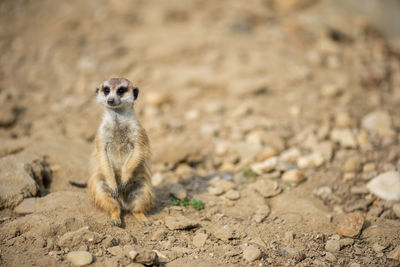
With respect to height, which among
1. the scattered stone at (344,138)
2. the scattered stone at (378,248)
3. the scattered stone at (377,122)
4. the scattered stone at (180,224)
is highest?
the scattered stone at (377,122)

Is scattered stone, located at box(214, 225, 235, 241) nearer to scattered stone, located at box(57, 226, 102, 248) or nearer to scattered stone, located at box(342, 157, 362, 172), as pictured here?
scattered stone, located at box(57, 226, 102, 248)

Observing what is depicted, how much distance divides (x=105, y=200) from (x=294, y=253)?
1.65m

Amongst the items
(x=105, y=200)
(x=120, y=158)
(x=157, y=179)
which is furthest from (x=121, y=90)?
(x=157, y=179)

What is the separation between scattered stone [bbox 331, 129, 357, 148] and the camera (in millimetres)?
4422

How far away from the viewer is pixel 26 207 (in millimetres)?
3090

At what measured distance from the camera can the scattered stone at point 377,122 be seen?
184 inches

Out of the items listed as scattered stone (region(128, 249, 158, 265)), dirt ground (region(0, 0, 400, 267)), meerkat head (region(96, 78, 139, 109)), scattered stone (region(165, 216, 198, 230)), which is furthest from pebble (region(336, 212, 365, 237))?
meerkat head (region(96, 78, 139, 109))

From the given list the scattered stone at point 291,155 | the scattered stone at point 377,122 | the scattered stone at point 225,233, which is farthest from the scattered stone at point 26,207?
the scattered stone at point 377,122

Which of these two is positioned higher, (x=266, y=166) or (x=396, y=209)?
(x=266, y=166)

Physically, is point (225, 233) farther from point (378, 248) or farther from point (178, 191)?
point (378, 248)

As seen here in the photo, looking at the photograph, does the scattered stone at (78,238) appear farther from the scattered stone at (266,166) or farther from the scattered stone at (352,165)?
the scattered stone at (352,165)

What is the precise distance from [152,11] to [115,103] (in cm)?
486

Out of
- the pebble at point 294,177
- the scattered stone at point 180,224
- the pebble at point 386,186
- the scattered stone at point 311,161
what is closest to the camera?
the scattered stone at point 180,224

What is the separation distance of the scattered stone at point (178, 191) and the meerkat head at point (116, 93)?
102 cm
